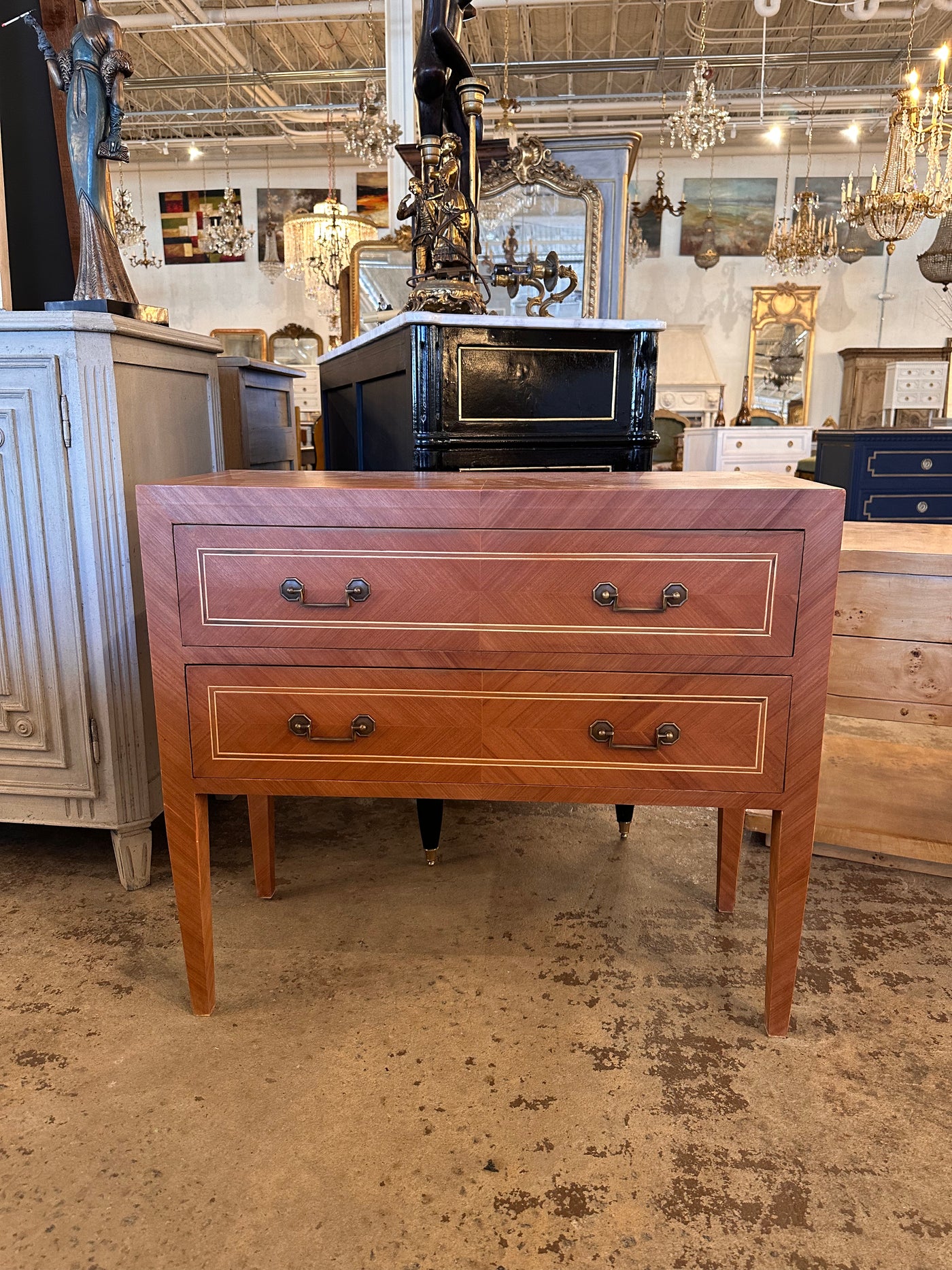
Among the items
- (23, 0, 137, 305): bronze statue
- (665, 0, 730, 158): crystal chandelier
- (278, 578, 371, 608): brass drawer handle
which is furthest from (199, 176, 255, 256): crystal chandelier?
(278, 578, 371, 608): brass drawer handle

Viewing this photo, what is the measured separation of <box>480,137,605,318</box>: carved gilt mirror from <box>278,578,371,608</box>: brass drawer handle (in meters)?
4.68

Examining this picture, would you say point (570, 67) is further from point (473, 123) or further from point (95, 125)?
point (95, 125)

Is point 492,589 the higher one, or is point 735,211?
point 735,211

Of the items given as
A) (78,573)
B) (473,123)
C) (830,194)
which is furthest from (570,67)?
(78,573)

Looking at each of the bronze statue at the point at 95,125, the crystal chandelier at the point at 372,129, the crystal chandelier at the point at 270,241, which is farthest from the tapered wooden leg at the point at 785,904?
the crystal chandelier at the point at 270,241

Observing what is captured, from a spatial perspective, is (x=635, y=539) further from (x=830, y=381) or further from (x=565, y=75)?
(x=830, y=381)

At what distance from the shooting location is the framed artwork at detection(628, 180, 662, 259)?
1205cm

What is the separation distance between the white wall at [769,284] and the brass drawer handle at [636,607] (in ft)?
38.0

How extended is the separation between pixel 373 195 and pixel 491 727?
507 inches

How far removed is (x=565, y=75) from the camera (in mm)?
9922

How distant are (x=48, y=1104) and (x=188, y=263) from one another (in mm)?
13773

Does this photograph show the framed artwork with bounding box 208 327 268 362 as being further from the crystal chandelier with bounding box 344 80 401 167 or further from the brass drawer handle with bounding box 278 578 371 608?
the brass drawer handle with bounding box 278 578 371 608

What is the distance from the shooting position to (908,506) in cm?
594

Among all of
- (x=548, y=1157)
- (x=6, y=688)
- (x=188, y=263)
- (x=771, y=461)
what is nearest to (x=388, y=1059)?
(x=548, y=1157)
